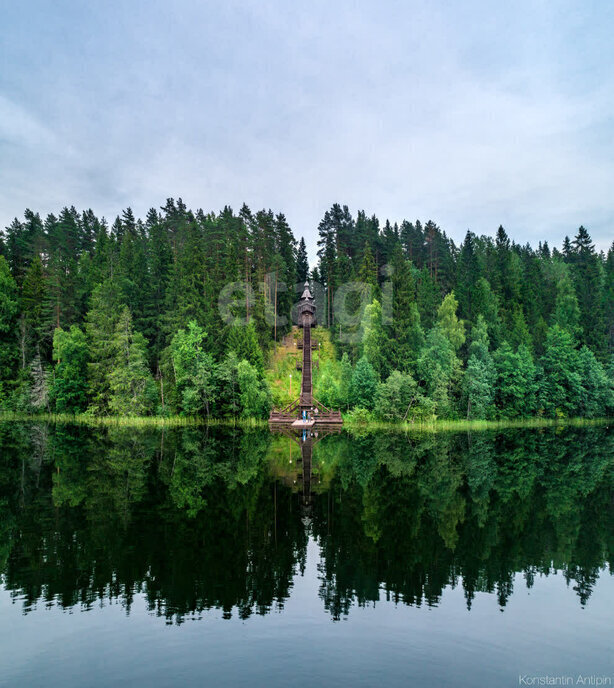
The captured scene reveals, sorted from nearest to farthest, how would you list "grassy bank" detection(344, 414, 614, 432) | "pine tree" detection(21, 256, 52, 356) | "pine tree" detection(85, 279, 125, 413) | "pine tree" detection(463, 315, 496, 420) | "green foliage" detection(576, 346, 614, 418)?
"grassy bank" detection(344, 414, 614, 432)
"pine tree" detection(463, 315, 496, 420)
"pine tree" detection(85, 279, 125, 413)
"green foliage" detection(576, 346, 614, 418)
"pine tree" detection(21, 256, 52, 356)

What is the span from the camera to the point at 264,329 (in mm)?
67188

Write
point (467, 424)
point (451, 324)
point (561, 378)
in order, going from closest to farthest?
point (467, 424) → point (561, 378) → point (451, 324)

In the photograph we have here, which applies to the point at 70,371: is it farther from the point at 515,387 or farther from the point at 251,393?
the point at 515,387

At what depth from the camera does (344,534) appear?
18.4 meters

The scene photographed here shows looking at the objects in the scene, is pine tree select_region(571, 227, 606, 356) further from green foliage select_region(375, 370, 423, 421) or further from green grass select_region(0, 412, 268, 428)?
green grass select_region(0, 412, 268, 428)

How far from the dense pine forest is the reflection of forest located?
63.3 feet

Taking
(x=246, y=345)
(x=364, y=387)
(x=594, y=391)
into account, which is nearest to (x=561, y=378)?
(x=594, y=391)

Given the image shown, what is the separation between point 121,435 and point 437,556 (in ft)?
117

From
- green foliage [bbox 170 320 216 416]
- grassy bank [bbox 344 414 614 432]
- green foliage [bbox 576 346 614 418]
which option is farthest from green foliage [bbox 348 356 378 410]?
green foliage [bbox 576 346 614 418]

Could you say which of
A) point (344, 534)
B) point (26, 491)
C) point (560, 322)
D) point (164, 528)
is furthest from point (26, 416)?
point (560, 322)

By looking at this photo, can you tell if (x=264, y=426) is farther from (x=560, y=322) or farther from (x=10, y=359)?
(x=560, y=322)

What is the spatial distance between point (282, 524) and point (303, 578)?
15.7 ft

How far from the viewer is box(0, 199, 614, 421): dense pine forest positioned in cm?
5569

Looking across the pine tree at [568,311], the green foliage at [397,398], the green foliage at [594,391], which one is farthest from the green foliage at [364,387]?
the pine tree at [568,311]
